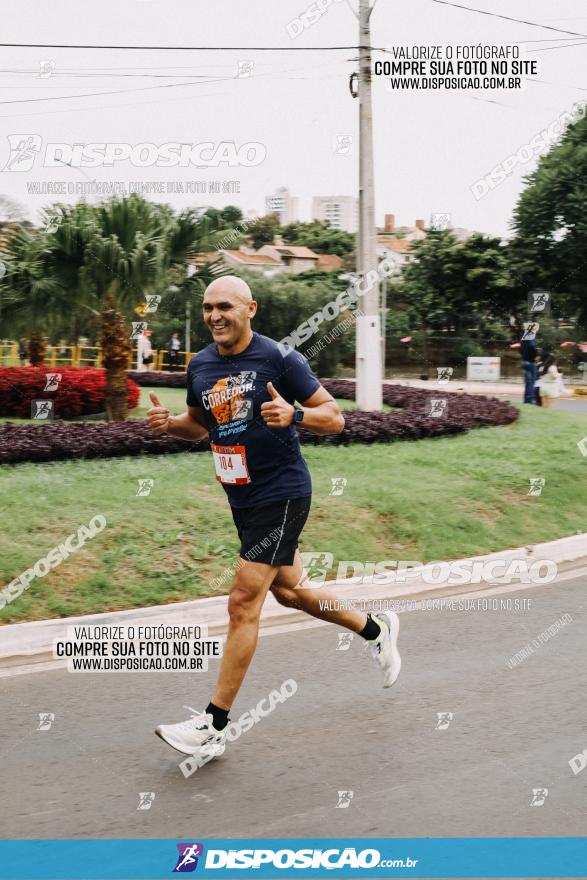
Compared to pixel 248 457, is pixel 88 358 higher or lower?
lower

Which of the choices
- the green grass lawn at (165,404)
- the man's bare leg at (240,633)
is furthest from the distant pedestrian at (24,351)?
the man's bare leg at (240,633)

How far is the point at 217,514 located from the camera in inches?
325

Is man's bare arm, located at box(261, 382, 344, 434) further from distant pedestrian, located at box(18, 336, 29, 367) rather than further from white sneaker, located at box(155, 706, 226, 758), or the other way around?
distant pedestrian, located at box(18, 336, 29, 367)

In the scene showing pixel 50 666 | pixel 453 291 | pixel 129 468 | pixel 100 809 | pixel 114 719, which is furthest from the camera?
pixel 453 291

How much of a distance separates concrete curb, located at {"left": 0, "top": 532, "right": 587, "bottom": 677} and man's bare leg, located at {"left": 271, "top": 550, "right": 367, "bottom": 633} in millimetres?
1687

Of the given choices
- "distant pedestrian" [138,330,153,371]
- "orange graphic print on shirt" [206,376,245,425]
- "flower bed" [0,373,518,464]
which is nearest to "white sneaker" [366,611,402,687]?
"orange graphic print on shirt" [206,376,245,425]

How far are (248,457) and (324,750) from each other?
4.31ft

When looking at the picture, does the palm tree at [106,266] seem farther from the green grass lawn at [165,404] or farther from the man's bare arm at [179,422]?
the man's bare arm at [179,422]

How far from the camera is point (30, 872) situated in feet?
11.5

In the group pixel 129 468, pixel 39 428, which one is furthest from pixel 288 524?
pixel 39 428

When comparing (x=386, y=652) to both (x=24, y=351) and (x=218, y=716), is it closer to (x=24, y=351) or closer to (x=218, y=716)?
(x=218, y=716)

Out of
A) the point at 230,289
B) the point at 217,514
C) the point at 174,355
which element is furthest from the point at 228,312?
the point at 174,355

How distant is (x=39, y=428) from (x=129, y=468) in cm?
243

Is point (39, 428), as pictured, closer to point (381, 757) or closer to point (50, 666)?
point (50, 666)
